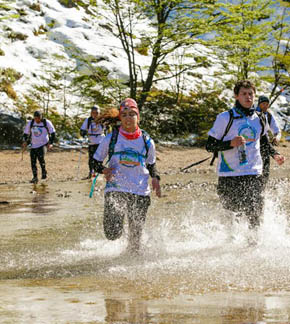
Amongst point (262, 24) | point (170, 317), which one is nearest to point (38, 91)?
point (262, 24)

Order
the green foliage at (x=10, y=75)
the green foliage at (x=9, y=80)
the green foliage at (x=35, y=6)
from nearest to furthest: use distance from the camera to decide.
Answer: the green foliage at (x=9, y=80) < the green foliage at (x=10, y=75) < the green foliage at (x=35, y=6)

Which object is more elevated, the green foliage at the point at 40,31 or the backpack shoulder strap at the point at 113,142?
the green foliage at the point at 40,31

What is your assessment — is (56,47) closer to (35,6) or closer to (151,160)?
(35,6)

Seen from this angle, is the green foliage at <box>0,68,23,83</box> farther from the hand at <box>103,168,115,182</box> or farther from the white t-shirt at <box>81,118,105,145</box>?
the hand at <box>103,168,115,182</box>

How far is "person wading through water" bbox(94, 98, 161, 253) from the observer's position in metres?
6.27

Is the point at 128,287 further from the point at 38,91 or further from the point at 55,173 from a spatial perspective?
the point at 38,91

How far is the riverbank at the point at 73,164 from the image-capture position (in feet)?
56.0

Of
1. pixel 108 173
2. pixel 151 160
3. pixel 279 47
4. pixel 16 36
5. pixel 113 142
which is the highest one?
pixel 16 36

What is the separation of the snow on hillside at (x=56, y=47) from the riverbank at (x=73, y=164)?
428 centimetres

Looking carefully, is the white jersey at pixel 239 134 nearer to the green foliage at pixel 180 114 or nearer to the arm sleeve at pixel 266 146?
the arm sleeve at pixel 266 146

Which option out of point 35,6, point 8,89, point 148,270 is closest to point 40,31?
point 35,6

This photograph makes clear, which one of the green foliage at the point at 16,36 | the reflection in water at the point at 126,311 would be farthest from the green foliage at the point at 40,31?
the reflection in water at the point at 126,311

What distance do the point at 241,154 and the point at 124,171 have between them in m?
1.39

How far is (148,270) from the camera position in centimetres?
554
